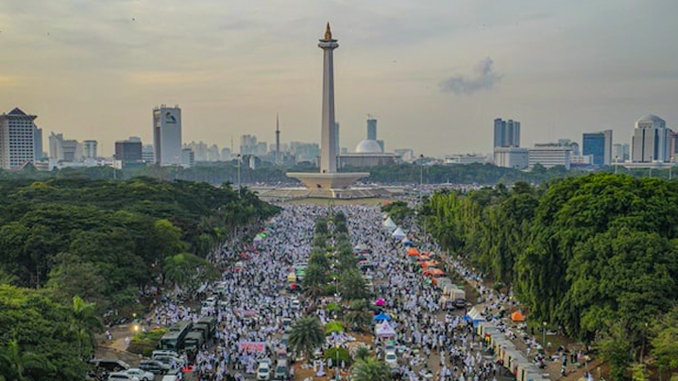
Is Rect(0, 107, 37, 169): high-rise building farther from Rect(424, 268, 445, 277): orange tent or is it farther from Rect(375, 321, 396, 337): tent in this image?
Rect(375, 321, 396, 337): tent

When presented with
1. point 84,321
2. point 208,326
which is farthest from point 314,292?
point 84,321

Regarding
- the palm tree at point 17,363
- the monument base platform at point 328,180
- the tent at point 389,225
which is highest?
the monument base platform at point 328,180

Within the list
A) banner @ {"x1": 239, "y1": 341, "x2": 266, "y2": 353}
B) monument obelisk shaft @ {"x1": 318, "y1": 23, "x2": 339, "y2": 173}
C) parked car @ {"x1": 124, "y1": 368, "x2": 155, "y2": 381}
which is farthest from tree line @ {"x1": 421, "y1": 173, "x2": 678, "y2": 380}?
monument obelisk shaft @ {"x1": 318, "y1": 23, "x2": 339, "y2": 173}

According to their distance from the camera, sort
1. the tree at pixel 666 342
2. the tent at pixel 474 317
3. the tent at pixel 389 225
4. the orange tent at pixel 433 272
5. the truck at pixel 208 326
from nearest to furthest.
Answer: the tree at pixel 666 342 → the truck at pixel 208 326 → the tent at pixel 474 317 → the orange tent at pixel 433 272 → the tent at pixel 389 225

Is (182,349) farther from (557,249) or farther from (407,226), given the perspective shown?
(407,226)

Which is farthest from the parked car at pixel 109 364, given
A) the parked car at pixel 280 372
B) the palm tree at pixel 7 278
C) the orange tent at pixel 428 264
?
the orange tent at pixel 428 264

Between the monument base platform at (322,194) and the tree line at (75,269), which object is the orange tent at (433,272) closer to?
the tree line at (75,269)
